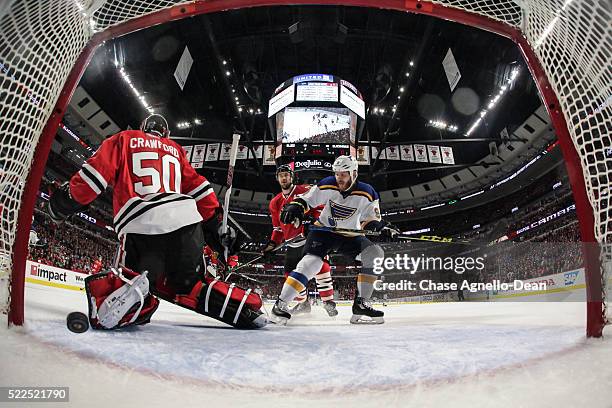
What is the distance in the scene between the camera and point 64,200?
169cm

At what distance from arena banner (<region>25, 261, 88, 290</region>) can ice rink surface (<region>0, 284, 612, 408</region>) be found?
4398 millimetres

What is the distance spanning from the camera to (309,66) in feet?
42.8

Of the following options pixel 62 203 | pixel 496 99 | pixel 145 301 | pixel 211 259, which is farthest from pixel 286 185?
pixel 496 99

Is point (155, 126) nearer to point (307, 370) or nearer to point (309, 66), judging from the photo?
point (307, 370)

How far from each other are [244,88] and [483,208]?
44.9 ft

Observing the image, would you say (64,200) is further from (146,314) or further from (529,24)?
(529,24)

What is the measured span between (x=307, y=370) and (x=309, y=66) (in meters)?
13.0

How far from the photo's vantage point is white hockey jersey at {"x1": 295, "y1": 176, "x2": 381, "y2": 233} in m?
2.90

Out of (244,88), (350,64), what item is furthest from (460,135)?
(244,88)

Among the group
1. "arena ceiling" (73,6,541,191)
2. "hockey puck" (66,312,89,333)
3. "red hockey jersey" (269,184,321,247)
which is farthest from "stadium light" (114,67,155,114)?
"hockey puck" (66,312,89,333)

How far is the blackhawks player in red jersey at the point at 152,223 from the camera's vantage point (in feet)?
5.61

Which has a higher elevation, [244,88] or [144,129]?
[244,88]

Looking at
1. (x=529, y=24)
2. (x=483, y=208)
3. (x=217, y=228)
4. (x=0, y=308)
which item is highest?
(x=483, y=208)

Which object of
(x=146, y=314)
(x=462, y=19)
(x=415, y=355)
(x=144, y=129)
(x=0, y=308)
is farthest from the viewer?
(x=144, y=129)
